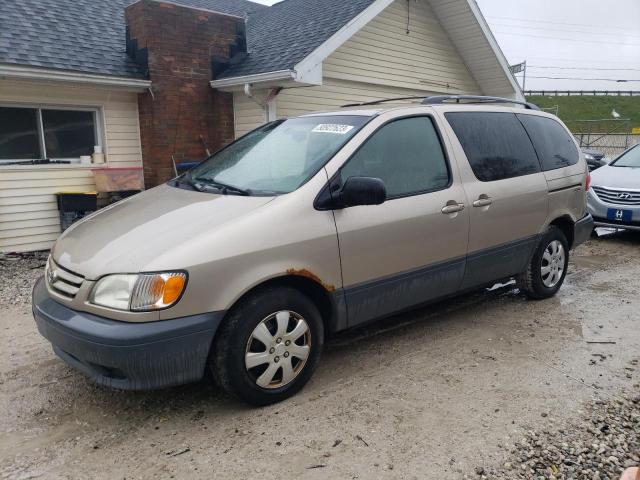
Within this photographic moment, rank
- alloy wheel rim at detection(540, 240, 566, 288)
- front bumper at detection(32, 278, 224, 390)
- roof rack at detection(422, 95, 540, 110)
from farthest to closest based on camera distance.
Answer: alloy wheel rim at detection(540, 240, 566, 288) → roof rack at detection(422, 95, 540, 110) → front bumper at detection(32, 278, 224, 390)

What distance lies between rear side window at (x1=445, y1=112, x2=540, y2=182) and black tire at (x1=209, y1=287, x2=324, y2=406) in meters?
1.99

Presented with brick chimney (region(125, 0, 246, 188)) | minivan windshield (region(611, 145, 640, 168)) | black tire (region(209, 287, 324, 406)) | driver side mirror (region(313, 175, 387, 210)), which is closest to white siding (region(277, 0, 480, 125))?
brick chimney (region(125, 0, 246, 188))

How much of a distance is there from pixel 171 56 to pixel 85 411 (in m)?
7.31

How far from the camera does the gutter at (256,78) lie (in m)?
8.49

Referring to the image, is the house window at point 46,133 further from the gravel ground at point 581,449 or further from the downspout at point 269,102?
the gravel ground at point 581,449

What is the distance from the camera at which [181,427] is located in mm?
3100

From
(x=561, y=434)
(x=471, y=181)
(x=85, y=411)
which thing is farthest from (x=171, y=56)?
(x=561, y=434)

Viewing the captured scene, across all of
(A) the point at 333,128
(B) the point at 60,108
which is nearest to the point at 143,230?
(A) the point at 333,128

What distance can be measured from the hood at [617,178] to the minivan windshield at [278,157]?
6.04m

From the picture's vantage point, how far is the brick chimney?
8.98 m

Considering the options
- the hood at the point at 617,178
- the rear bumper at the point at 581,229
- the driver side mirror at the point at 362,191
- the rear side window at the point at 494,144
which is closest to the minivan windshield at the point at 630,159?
the hood at the point at 617,178

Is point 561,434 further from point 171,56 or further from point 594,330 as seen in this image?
point 171,56

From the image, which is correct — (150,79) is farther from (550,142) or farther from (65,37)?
(550,142)

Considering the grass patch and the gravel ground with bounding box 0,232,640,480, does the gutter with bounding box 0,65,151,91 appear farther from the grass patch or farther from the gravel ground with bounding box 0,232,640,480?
the grass patch
